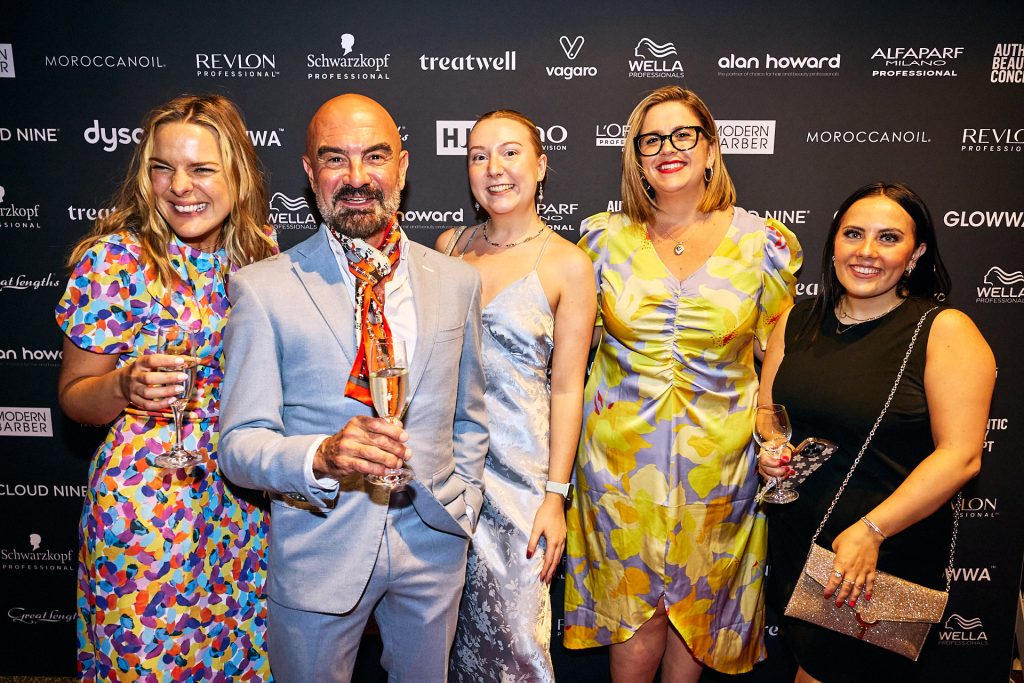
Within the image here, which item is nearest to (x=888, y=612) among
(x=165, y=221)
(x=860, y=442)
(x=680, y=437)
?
(x=860, y=442)

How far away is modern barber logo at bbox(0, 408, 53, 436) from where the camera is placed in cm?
331

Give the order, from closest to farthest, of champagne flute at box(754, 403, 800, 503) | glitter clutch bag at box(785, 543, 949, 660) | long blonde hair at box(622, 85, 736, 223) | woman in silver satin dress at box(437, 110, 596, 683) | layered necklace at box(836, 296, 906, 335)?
champagne flute at box(754, 403, 800, 503) < glitter clutch bag at box(785, 543, 949, 660) < layered necklace at box(836, 296, 906, 335) < woman in silver satin dress at box(437, 110, 596, 683) < long blonde hair at box(622, 85, 736, 223)

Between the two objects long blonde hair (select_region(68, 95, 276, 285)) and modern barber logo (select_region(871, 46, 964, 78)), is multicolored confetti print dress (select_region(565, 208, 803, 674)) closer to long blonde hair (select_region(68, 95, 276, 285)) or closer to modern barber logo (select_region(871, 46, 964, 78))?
modern barber logo (select_region(871, 46, 964, 78))

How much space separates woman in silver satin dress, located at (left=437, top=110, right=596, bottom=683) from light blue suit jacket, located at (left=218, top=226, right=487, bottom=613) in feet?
1.21

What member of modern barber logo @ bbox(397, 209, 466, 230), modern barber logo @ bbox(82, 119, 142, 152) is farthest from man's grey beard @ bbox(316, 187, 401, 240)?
modern barber logo @ bbox(82, 119, 142, 152)

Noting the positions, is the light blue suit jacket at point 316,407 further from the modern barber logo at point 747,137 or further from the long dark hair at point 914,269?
the modern barber logo at point 747,137

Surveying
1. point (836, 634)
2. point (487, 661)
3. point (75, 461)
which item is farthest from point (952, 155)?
point (75, 461)

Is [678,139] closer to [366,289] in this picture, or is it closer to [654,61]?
[654,61]

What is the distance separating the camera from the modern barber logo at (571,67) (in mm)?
2955

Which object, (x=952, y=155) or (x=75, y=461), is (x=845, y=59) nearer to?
(x=952, y=155)

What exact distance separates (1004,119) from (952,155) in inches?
10.0

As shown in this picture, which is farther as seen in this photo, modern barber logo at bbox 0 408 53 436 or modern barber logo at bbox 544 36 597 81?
modern barber logo at bbox 0 408 53 436

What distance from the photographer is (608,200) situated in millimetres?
3094

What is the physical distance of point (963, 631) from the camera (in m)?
3.30
